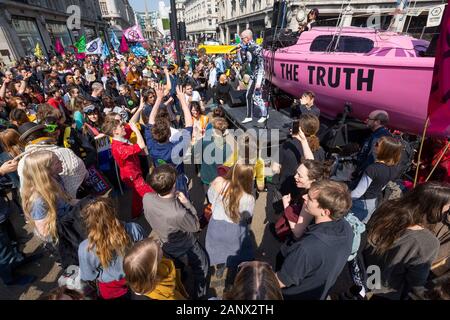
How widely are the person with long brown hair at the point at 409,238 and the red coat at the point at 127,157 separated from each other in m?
3.05

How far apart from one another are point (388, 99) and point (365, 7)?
26.8 m

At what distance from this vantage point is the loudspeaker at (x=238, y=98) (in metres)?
7.17

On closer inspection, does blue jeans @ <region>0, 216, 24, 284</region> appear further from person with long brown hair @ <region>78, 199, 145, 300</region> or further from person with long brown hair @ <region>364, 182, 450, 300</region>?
person with long brown hair @ <region>364, 182, 450, 300</region>

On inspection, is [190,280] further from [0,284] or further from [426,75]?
[426,75]

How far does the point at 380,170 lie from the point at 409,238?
0.96 meters

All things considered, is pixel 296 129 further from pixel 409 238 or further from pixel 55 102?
pixel 55 102

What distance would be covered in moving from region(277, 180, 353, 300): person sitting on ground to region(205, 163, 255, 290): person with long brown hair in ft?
2.16

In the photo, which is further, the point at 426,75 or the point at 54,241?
the point at 426,75

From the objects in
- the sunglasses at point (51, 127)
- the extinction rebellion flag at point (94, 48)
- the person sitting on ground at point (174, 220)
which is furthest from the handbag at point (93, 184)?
the extinction rebellion flag at point (94, 48)

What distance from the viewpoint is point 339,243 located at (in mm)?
1588

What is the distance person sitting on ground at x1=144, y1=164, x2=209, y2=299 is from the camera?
6.72 feet

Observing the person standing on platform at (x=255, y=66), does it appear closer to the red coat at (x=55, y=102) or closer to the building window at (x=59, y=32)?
the red coat at (x=55, y=102)

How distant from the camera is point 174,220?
2125 millimetres
